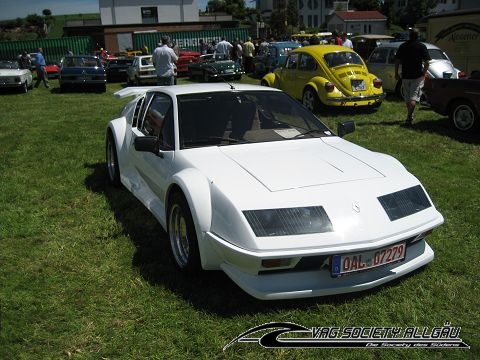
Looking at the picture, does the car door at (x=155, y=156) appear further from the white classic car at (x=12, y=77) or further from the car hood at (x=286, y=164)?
the white classic car at (x=12, y=77)

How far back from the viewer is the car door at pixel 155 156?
13.1 feet

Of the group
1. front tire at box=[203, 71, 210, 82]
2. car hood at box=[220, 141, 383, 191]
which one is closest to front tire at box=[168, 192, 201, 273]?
car hood at box=[220, 141, 383, 191]

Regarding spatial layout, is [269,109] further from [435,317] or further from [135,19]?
[135,19]

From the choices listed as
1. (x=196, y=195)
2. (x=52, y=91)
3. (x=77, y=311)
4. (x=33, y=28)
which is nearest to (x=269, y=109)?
(x=196, y=195)

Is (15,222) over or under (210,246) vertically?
under

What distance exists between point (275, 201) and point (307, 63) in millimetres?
8980

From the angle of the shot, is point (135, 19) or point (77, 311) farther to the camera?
point (135, 19)

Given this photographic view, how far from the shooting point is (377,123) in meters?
9.71

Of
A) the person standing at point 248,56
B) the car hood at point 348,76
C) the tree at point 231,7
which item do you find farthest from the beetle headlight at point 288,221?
the tree at point 231,7

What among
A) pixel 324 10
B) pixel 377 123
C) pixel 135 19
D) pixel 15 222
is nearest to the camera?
pixel 15 222

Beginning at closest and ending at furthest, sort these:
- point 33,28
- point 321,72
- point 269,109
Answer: point 269,109 → point 321,72 → point 33,28

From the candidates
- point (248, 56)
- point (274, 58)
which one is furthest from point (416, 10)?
point (274, 58)

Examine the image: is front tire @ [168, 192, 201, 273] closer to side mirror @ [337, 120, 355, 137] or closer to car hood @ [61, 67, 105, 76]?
side mirror @ [337, 120, 355, 137]

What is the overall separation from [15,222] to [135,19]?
5792 centimetres
